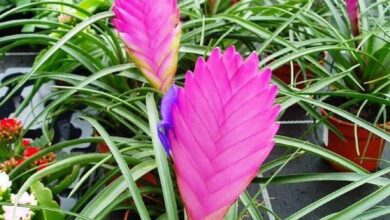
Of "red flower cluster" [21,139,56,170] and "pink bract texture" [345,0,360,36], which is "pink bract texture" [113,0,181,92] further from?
"pink bract texture" [345,0,360,36]

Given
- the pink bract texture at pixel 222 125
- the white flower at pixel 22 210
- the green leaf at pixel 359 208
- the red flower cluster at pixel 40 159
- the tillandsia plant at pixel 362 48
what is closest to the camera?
the pink bract texture at pixel 222 125

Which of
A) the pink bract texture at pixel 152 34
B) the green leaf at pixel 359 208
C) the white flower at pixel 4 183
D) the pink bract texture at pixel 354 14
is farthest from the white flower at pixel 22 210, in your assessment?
the pink bract texture at pixel 354 14

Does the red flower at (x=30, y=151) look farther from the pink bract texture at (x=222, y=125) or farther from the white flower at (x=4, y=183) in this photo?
the pink bract texture at (x=222, y=125)

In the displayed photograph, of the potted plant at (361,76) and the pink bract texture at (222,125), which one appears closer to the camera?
the pink bract texture at (222,125)

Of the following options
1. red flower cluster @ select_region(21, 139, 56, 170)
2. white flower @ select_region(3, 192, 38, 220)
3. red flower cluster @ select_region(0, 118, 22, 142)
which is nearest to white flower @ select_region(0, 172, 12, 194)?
white flower @ select_region(3, 192, 38, 220)

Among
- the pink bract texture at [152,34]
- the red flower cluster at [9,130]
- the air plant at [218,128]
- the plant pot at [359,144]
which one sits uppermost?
the pink bract texture at [152,34]

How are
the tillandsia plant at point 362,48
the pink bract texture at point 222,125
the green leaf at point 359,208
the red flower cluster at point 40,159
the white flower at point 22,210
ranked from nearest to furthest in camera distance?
the pink bract texture at point 222,125 → the green leaf at point 359,208 → the white flower at point 22,210 → the red flower cluster at point 40,159 → the tillandsia plant at point 362,48

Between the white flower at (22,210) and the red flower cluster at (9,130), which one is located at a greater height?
the red flower cluster at (9,130)
